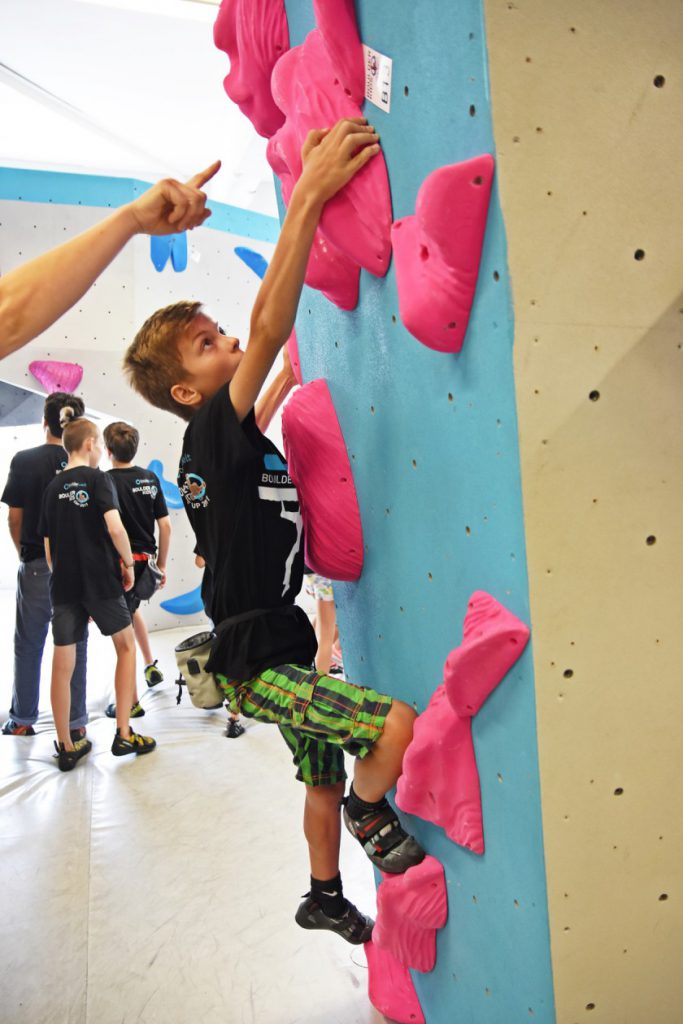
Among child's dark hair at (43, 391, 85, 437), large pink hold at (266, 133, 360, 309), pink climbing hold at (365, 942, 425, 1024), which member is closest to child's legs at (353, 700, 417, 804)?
pink climbing hold at (365, 942, 425, 1024)

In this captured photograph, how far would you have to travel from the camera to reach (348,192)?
1137 mm

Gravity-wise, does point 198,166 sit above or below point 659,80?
above

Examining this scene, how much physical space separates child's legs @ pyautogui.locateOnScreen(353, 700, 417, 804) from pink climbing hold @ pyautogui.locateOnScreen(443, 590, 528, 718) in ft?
0.72

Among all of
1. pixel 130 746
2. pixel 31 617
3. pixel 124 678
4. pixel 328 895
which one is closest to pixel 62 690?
pixel 124 678

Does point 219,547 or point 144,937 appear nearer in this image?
point 219,547

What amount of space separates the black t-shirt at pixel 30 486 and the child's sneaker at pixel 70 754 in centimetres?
85

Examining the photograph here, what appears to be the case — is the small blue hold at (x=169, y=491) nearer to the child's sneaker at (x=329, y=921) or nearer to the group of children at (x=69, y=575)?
the group of children at (x=69, y=575)

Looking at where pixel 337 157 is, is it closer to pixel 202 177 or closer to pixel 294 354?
pixel 202 177

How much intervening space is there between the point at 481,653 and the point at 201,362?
0.87 meters

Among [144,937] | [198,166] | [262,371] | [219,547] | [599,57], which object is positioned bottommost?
[144,937]

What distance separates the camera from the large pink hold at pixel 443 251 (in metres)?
0.84

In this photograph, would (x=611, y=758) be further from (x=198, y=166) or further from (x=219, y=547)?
(x=198, y=166)

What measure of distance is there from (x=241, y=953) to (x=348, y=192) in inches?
70.9

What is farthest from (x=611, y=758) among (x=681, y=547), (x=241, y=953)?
(x=241, y=953)
